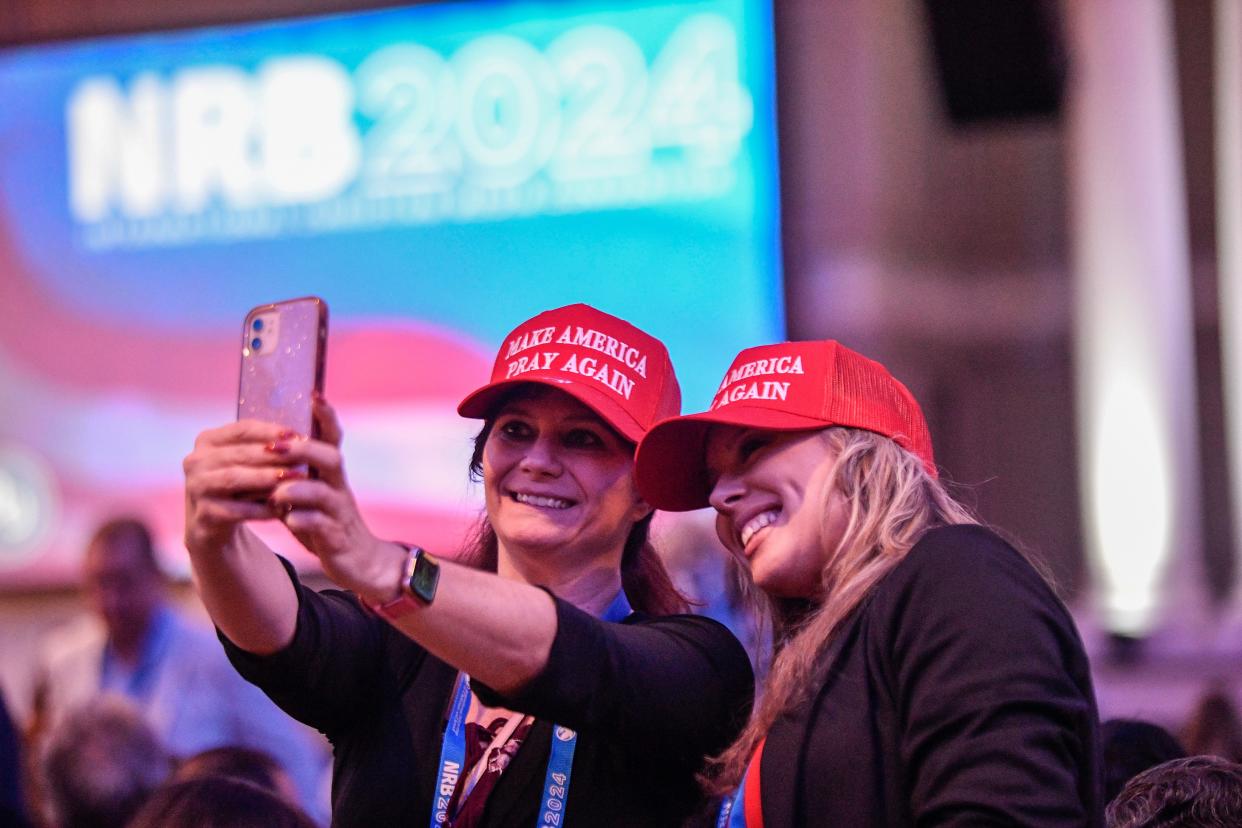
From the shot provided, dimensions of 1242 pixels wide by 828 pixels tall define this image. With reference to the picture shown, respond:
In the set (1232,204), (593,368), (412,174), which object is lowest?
(593,368)

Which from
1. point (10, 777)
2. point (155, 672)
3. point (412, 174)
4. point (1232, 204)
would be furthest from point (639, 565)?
point (1232, 204)

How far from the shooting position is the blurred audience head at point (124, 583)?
4.12 meters

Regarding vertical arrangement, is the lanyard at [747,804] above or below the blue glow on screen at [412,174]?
below

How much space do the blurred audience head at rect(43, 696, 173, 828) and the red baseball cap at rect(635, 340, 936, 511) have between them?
1.28 meters

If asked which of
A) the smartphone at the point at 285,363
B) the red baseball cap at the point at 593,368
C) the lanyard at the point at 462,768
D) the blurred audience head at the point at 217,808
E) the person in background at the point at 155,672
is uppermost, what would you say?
the smartphone at the point at 285,363

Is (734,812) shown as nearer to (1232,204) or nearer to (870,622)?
(870,622)

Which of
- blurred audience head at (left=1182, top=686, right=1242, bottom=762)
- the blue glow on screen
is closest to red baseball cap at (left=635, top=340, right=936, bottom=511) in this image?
blurred audience head at (left=1182, top=686, right=1242, bottom=762)

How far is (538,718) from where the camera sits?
55.9 inches

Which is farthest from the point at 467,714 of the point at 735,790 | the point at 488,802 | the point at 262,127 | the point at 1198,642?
the point at 1198,642

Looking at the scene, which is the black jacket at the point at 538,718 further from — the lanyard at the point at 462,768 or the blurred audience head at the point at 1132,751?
the blurred audience head at the point at 1132,751

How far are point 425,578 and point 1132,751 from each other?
125 cm

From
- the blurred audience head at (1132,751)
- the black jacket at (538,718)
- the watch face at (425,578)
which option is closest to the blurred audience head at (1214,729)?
the blurred audience head at (1132,751)

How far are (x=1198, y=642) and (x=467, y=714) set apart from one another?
6256 millimetres

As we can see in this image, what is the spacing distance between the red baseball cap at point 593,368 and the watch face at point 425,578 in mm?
457
